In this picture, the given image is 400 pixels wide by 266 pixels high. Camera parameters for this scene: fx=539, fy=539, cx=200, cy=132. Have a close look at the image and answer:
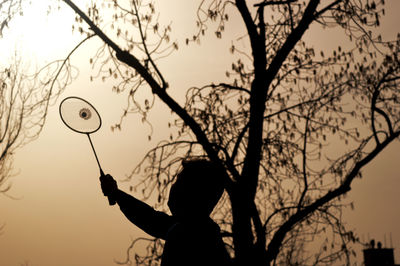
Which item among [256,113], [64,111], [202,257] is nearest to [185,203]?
[202,257]

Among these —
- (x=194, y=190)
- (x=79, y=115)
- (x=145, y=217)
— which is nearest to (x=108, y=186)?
(x=145, y=217)

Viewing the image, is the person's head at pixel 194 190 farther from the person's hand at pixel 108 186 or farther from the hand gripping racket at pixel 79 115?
the hand gripping racket at pixel 79 115

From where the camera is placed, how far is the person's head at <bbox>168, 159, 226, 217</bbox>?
8.46ft

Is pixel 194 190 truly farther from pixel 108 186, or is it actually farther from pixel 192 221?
pixel 108 186

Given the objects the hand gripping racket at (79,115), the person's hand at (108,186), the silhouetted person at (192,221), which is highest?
the hand gripping racket at (79,115)

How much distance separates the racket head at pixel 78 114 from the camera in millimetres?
4160

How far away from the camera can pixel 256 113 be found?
26.7 feet

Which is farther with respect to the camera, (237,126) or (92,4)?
(237,126)

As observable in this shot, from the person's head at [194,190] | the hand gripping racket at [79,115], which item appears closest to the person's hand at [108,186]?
the person's head at [194,190]

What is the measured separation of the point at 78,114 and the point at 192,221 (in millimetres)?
1968

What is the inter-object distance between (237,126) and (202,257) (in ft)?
23.2

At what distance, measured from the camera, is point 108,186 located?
317 centimetres

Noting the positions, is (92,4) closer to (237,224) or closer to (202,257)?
(237,224)

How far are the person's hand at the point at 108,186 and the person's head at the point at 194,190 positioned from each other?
24.2 inches
